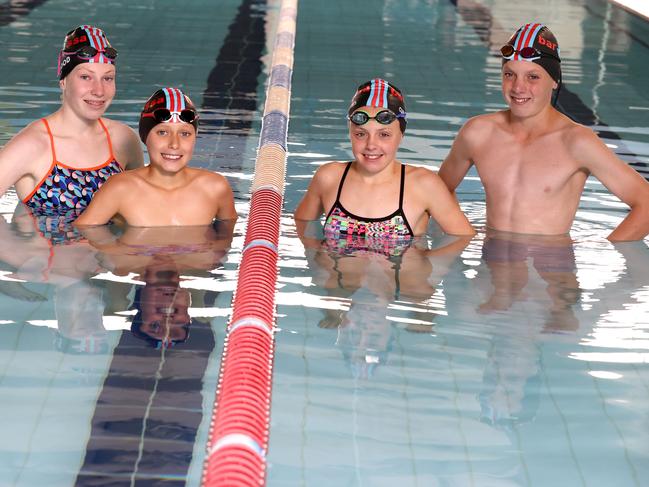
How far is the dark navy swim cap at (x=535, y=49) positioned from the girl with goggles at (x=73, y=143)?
1.69 meters

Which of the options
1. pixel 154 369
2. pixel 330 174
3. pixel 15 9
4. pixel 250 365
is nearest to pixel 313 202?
pixel 330 174

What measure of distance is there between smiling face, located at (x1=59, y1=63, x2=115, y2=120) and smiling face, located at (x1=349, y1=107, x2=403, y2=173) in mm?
1103

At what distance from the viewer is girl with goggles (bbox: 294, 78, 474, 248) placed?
4055 millimetres

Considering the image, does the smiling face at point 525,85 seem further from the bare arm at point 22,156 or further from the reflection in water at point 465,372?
the bare arm at point 22,156

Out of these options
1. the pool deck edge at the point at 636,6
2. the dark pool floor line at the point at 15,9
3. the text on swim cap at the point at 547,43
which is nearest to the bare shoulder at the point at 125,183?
the text on swim cap at the point at 547,43

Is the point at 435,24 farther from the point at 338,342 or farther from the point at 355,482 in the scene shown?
the point at 355,482

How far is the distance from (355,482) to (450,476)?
0.74 ft

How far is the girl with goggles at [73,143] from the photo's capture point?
4.36 m

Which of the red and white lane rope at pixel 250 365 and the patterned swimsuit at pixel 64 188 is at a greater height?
the red and white lane rope at pixel 250 365

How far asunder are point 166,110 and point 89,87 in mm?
524

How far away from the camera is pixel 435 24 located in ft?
37.3

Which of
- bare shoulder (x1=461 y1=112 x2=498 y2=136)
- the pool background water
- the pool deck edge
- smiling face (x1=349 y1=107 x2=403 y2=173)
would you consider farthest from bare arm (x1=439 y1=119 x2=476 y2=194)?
the pool deck edge

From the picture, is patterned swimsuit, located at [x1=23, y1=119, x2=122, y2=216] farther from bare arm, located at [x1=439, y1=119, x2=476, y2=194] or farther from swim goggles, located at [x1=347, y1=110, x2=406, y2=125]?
bare arm, located at [x1=439, y1=119, x2=476, y2=194]

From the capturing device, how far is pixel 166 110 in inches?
159
